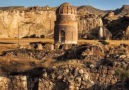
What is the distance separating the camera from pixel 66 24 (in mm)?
39219

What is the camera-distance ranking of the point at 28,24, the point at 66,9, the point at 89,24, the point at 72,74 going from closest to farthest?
the point at 72,74 → the point at 66,9 → the point at 89,24 → the point at 28,24

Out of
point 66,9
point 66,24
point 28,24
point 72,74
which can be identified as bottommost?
point 72,74

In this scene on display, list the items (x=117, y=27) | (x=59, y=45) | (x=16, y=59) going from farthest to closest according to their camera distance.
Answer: (x=117, y=27) < (x=59, y=45) < (x=16, y=59)

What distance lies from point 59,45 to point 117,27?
1218 inches

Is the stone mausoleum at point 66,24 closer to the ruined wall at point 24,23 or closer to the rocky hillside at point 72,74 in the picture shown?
the rocky hillside at point 72,74

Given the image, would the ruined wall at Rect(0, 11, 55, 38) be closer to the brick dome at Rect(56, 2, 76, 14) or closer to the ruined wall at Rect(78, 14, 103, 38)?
the ruined wall at Rect(78, 14, 103, 38)

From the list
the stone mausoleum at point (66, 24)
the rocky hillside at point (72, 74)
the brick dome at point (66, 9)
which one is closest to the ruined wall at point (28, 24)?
the stone mausoleum at point (66, 24)

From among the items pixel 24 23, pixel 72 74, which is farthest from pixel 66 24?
pixel 24 23

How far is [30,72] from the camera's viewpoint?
26.4m

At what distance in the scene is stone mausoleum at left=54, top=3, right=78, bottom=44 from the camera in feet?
128

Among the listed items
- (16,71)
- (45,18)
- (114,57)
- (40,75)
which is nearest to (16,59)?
(16,71)

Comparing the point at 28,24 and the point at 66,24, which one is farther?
the point at 28,24

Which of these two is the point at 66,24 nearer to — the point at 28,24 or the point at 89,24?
the point at 89,24

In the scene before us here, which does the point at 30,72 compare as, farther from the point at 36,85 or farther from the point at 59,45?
the point at 59,45
